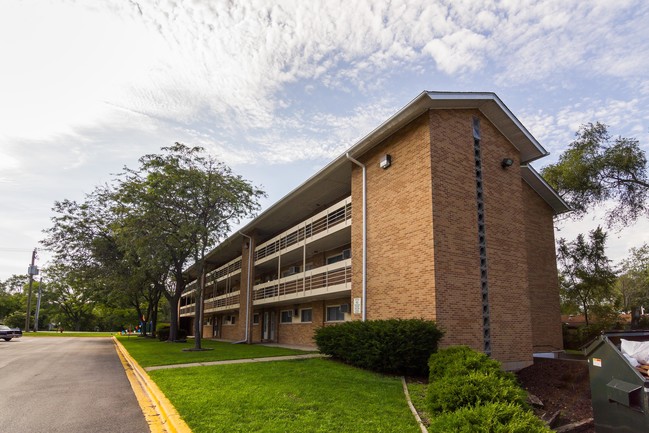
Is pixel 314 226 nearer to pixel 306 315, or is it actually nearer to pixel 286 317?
pixel 306 315

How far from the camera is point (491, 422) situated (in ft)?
16.8

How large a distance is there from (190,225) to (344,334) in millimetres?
10303

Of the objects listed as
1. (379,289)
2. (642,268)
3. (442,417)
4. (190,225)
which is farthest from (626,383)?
(642,268)

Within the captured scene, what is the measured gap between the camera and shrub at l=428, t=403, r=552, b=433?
497cm

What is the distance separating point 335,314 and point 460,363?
12.7m

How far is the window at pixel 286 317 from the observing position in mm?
25969

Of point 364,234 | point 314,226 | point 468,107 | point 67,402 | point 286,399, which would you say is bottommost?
point 67,402

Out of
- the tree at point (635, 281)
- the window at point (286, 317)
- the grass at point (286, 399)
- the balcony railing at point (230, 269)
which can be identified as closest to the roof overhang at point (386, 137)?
the window at point (286, 317)

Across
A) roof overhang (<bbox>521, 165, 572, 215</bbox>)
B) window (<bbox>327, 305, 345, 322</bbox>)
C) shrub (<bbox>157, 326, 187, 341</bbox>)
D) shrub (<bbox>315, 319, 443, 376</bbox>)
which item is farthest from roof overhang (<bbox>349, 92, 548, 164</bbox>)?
shrub (<bbox>157, 326, 187, 341</bbox>)

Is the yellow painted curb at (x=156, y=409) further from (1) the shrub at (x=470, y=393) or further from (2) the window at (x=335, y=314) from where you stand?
(2) the window at (x=335, y=314)

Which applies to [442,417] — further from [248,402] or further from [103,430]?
[103,430]

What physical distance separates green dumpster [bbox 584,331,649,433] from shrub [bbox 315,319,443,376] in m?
5.27

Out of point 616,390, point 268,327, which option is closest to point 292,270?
point 268,327

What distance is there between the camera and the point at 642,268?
40.9 metres
